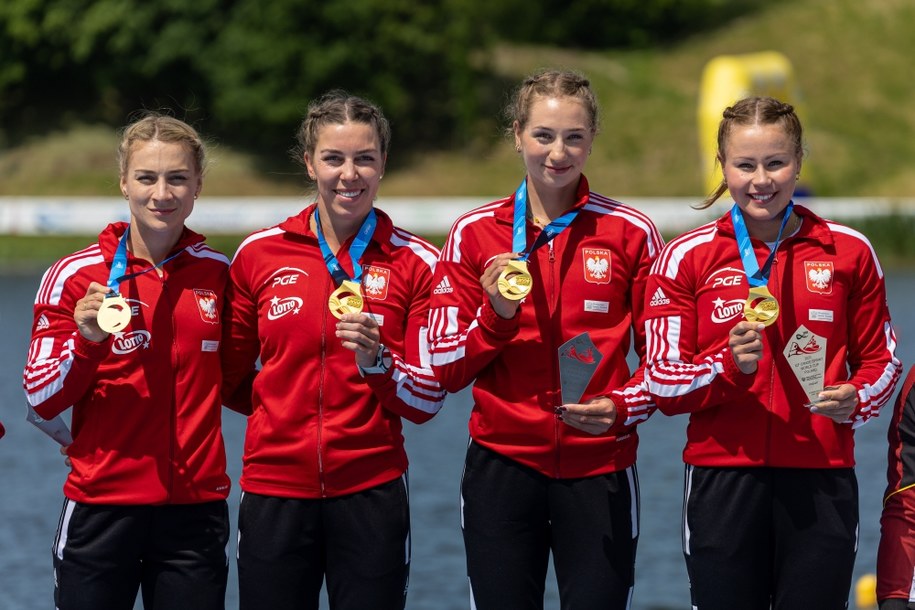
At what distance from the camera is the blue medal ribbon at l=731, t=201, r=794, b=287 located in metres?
4.44

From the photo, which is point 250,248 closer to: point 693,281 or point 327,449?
point 327,449

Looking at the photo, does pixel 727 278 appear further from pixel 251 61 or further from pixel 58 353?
pixel 251 61

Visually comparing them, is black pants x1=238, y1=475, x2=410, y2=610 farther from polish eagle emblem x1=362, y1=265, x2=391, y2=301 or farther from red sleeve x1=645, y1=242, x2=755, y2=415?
red sleeve x1=645, y1=242, x2=755, y2=415

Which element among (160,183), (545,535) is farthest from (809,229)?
(160,183)

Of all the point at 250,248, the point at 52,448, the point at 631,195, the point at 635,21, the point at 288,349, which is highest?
the point at 635,21

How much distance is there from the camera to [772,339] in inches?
177

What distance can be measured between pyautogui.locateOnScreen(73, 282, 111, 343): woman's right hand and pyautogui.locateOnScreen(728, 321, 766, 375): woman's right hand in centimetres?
193

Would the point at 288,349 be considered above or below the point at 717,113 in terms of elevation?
below

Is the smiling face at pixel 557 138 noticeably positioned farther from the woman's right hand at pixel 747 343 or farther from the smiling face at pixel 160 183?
the smiling face at pixel 160 183

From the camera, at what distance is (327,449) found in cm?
459

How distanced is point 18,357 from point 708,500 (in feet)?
56.7

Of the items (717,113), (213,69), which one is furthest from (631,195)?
(213,69)

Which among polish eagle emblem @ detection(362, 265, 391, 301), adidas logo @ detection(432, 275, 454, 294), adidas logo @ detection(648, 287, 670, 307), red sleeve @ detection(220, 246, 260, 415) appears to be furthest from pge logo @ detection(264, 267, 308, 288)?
adidas logo @ detection(648, 287, 670, 307)

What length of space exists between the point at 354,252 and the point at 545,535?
3.69ft
